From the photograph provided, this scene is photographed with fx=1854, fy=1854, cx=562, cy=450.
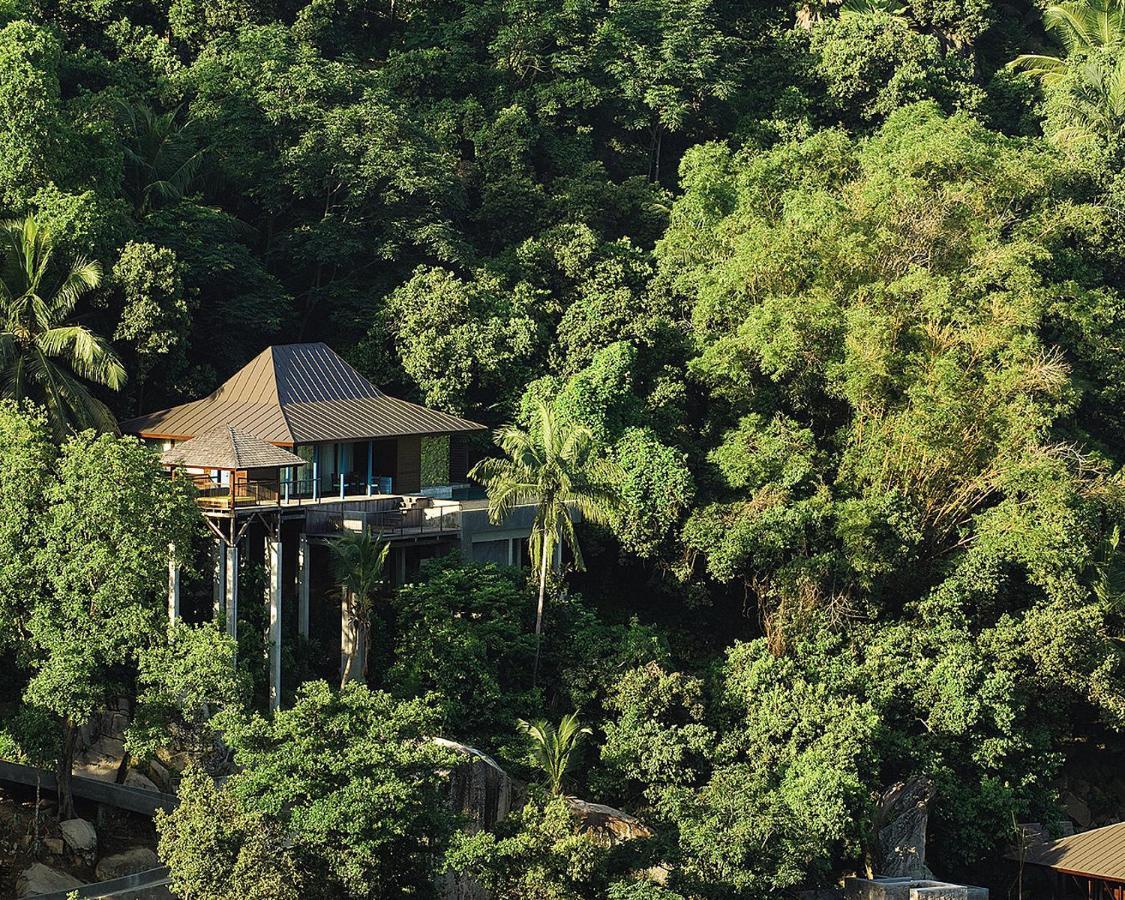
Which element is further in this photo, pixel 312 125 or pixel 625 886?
pixel 312 125

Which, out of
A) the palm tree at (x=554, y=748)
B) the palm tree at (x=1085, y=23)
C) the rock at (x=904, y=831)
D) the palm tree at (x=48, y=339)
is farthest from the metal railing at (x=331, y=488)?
the palm tree at (x=1085, y=23)

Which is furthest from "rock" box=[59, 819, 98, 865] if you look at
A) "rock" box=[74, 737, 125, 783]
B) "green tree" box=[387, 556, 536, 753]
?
"green tree" box=[387, 556, 536, 753]

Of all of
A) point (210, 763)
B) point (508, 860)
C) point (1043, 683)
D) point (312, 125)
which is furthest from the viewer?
point (312, 125)

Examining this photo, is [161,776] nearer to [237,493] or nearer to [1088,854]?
[237,493]

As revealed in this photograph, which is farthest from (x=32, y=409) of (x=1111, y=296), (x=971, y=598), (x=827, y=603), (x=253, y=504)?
(x=1111, y=296)

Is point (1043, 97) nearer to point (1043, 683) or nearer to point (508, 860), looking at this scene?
point (1043, 683)

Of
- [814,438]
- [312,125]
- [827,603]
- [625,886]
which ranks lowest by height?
[625,886]

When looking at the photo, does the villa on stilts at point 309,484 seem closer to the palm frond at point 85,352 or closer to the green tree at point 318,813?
the palm frond at point 85,352
